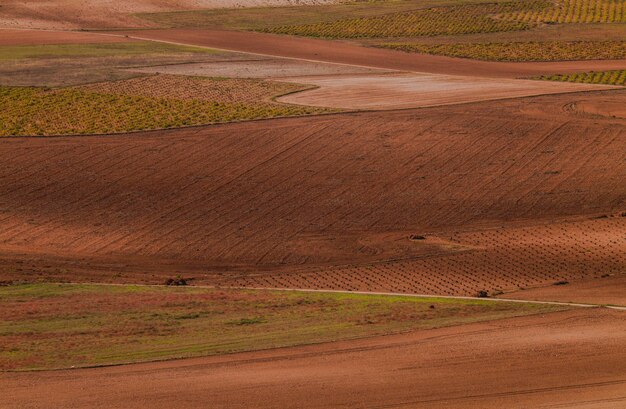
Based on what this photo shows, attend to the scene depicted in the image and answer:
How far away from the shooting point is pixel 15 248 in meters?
38.6

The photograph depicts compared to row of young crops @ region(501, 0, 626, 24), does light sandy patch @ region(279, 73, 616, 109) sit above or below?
below

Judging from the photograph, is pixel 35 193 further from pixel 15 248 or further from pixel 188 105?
pixel 188 105

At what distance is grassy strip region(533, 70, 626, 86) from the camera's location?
68.2 meters

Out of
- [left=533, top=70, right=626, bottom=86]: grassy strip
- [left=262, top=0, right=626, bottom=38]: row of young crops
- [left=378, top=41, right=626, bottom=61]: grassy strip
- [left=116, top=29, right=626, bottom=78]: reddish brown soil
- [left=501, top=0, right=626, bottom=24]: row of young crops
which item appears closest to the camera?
[left=533, top=70, right=626, bottom=86]: grassy strip

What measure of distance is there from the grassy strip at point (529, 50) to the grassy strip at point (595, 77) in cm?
Result: 729

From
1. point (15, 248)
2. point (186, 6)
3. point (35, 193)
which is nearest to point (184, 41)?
point (186, 6)

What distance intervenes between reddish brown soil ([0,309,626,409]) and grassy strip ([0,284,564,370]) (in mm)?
926

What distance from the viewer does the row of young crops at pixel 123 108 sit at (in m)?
55.2

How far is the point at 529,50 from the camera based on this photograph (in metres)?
82.9

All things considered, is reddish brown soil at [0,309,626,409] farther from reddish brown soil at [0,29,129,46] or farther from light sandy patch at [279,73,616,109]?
reddish brown soil at [0,29,129,46]

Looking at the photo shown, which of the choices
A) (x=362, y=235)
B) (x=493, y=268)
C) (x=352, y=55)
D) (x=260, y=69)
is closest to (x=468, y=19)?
(x=352, y=55)

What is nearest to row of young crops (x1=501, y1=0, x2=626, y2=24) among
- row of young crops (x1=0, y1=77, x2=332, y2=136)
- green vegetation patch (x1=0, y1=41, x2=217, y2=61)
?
green vegetation patch (x1=0, y1=41, x2=217, y2=61)

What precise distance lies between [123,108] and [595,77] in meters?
29.5

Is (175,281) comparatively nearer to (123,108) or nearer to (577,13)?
(123,108)
